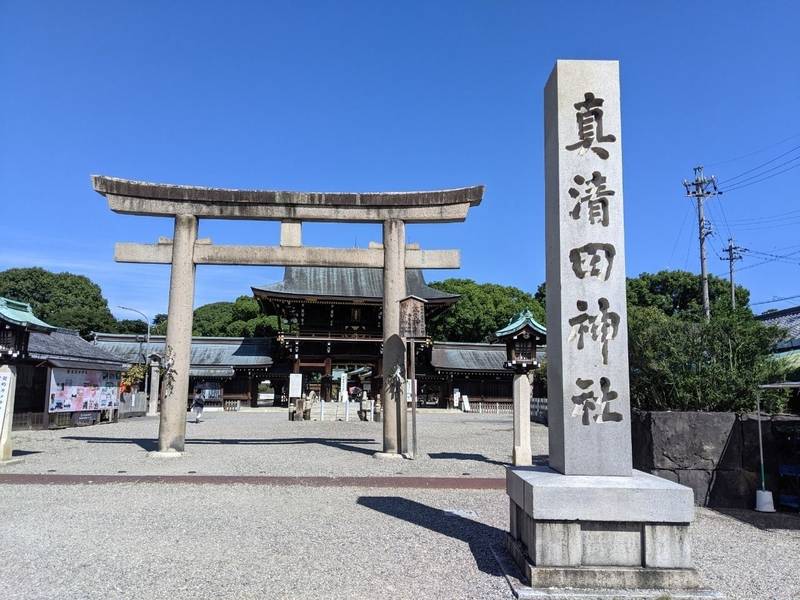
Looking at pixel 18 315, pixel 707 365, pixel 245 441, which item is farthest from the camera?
pixel 245 441

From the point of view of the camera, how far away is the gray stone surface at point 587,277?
4.82 m

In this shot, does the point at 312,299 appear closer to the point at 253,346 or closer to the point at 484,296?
the point at 253,346

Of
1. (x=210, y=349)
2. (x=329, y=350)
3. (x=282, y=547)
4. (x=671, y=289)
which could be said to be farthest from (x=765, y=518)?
(x=671, y=289)

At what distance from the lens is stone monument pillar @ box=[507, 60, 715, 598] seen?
4.32 m

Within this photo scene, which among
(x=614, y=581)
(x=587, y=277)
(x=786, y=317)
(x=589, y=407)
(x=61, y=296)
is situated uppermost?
(x=61, y=296)

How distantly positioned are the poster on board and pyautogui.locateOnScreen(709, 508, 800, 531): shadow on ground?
18.8m

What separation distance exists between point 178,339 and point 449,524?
823 centimetres

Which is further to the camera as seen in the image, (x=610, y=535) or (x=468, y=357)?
(x=468, y=357)

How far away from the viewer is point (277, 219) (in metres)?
13.3

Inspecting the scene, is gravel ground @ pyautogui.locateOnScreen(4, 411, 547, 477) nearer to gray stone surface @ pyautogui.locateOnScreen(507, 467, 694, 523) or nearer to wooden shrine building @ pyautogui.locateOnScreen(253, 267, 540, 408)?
gray stone surface @ pyautogui.locateOnScreen(507, 467, 694, 523)

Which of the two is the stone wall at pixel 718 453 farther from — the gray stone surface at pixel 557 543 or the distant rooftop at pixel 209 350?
the distant rooftop at pixel 209 350

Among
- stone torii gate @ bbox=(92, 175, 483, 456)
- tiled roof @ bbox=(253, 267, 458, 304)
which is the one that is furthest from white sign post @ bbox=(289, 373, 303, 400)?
stone torii gate @ bbox=(92, 175, 483, 456)

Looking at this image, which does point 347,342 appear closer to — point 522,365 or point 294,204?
point 294,204

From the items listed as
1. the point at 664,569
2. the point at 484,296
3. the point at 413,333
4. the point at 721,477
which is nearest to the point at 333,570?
the point at 664,569
